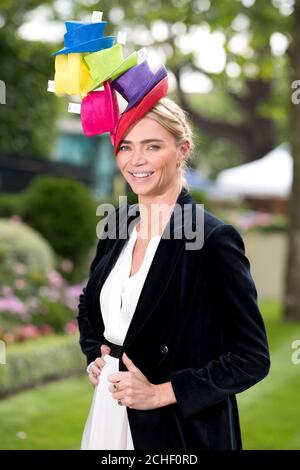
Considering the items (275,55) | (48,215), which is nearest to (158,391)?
(48,215)

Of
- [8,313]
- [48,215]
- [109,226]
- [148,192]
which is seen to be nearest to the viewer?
[148,192]

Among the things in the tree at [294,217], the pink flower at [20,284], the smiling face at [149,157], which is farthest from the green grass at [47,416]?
the tree at [294,217]

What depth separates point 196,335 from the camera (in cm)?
→ 298

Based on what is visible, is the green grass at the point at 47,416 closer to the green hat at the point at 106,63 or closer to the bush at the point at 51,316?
the bush at the point at 51,316

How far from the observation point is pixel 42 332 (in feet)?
30.3

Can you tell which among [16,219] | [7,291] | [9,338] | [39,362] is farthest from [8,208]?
[39,362]

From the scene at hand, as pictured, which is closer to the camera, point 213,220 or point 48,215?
point 213,220

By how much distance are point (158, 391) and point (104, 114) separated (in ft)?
3.33

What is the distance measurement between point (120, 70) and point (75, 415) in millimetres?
5080

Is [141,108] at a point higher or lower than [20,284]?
lower

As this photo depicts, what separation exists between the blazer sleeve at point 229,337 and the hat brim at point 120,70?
0.66m

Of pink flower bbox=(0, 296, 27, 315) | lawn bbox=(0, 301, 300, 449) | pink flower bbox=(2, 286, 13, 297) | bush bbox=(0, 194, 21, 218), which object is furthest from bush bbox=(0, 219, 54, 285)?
lawn bbox=(0, 301, 300, 449)

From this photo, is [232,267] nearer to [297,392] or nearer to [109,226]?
[109,226]

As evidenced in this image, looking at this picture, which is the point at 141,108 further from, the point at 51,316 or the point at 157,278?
the point at 51,316
